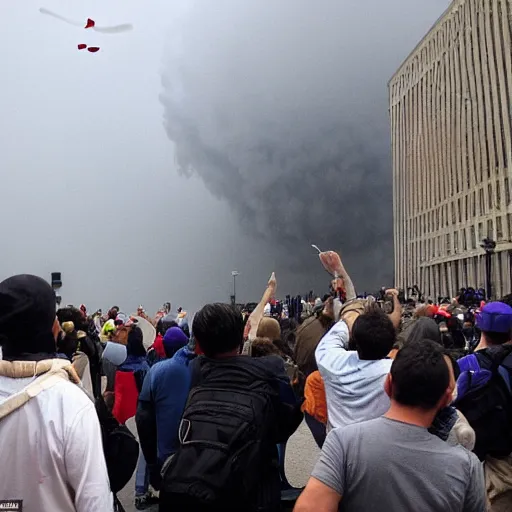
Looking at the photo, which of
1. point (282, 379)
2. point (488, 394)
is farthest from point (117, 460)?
point (488, 394)

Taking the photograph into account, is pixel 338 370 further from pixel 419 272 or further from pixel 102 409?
pixel 419 272

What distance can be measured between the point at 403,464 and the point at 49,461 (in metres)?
1.20

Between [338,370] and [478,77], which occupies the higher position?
[478,77]

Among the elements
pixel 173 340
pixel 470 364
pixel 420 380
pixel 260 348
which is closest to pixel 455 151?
pixel 173 340

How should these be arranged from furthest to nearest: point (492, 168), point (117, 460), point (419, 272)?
point (419, 272) → point (492, 168) → point (117, 460)

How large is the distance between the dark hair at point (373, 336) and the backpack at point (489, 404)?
0.54 m

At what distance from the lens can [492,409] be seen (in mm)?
3252

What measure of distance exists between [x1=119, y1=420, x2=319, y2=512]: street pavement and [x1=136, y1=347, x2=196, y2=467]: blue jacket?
1868 millimetres

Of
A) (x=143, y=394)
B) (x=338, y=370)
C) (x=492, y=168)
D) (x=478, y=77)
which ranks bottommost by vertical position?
(x=143, y=394)

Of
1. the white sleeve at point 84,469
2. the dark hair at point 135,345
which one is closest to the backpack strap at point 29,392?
the white sleeve at point 84,469

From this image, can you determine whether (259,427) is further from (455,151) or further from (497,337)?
(455,151)

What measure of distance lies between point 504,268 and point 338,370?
1486 inches

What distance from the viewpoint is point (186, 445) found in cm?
246

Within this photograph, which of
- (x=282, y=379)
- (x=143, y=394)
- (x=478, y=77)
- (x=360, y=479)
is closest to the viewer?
(x=360, y=479)
